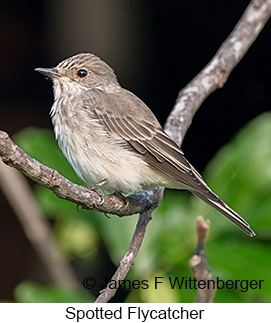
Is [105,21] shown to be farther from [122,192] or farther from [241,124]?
[122,192]

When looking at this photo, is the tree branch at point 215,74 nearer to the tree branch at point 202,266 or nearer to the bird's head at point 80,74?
the bird's head at point 80,74

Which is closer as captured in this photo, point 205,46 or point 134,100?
point 134,100

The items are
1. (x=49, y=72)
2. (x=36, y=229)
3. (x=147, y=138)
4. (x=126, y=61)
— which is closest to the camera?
(x=147, y=138)

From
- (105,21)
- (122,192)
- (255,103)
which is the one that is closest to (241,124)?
(255,103)

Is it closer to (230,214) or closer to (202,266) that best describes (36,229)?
(230,214)

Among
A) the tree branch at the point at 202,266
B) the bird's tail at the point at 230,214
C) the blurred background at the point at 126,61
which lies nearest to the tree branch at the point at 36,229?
the bird's tail at the point at 230,214

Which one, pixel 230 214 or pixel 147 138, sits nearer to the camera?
pixel 230 214

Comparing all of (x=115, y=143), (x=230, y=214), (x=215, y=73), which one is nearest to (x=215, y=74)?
(x=215, y=73)

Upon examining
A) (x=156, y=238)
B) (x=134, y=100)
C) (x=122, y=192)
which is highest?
(x=134, y=100)

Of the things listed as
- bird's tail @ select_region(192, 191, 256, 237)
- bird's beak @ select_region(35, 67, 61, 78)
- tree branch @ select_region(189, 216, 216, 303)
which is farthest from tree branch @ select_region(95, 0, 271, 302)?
tree branch @ select_region(189, 216, 216, 303)
